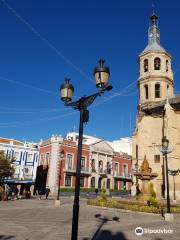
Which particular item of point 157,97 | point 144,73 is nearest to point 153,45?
point 144,73

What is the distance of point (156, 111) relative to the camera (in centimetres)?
3625

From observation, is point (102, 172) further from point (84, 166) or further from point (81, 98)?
point (81, 98)

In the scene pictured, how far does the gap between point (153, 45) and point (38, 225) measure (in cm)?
3365

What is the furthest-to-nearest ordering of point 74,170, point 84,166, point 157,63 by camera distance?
point 84,166 < point 74,170 < point 157,63

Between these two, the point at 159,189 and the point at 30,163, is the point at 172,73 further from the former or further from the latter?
the point at 30,163

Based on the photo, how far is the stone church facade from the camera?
110ft

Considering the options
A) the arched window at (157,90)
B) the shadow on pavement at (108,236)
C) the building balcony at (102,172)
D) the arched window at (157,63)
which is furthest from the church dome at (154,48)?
the shadow on pavement at (108,236)

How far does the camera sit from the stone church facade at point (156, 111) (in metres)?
33.6

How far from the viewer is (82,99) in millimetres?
7340

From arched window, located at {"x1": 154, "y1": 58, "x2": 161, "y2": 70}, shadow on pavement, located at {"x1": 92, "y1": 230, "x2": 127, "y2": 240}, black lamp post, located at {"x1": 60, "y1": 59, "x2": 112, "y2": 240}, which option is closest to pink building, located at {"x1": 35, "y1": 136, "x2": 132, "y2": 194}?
arched window, located at {"x1": 154, "y1": 58, "x2": 161, "y2": 70}

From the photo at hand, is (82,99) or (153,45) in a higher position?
(153,45)

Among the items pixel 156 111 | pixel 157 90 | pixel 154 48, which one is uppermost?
pixel 154 48

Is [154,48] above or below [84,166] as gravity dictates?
above

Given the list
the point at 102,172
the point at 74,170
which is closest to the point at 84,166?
the point at 74,170
